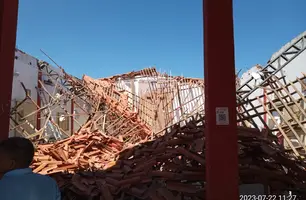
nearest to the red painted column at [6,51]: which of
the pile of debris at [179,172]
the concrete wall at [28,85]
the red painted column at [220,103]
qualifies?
the pile of debris at [179,172]

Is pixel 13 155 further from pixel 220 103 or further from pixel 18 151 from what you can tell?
pixel 220 103

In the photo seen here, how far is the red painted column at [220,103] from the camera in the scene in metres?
3.00

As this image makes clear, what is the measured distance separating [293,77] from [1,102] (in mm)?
8513

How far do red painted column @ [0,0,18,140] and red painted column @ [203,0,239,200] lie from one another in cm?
250

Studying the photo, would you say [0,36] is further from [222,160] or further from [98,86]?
[98,86]

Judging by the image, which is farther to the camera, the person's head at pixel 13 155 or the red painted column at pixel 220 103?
the red painted column at pixel 220 103

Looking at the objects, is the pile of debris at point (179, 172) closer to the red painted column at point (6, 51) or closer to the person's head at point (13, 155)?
the red painted column at point (6, 51)

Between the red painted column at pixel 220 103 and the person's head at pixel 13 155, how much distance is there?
1868 millimetres

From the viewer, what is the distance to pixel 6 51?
12.3ft

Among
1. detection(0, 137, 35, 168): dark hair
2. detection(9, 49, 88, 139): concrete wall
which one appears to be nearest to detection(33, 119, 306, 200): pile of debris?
detection(0, 137, 35, 168): dark hair

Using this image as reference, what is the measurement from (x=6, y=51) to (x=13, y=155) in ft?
8.15

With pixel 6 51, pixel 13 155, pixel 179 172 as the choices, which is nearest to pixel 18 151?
pixel 13 155

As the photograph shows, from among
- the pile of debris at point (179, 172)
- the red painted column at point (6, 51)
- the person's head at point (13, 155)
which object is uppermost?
the red painted column at point (6, 51)

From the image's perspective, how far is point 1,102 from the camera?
3688 mm
